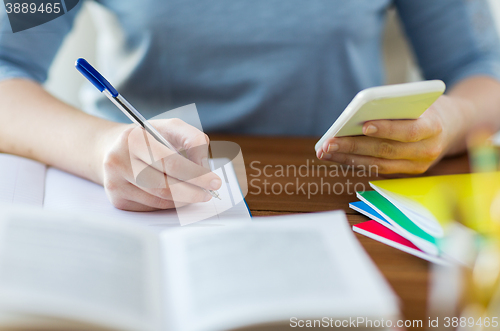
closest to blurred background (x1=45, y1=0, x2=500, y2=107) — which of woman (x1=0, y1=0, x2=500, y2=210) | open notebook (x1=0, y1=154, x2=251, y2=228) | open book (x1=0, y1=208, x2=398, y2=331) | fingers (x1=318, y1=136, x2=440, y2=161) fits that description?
woman (x1=0, y1=0, x2=500, y2=210)

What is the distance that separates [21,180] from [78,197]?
3.3 inches

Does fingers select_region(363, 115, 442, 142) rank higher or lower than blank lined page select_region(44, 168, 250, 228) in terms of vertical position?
higher

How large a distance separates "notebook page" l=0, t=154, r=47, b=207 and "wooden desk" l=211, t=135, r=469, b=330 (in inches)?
9.9

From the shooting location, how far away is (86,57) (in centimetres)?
131

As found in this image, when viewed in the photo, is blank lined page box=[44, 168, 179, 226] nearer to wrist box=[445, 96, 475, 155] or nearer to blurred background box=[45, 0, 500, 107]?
wrist box=[445, 96, 475, 155]

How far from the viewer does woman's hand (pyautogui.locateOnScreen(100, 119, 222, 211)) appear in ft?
1.31

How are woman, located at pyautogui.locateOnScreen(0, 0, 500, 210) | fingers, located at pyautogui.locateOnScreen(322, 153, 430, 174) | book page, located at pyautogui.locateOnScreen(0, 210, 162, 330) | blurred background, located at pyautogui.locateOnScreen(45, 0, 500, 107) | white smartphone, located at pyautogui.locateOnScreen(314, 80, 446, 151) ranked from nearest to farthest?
1. book page, located at pyautogui.locateOnScreen(0, 210, 162, 330)
2. white smartphone, located at pyautogui.locateOnScreen(314, 80, 446, 151)
3. fingers, located at pyautogui.locateOnScreen(322, 153, 430, 174)
4. woman, located at pyautogui.locateOnScreen(0, 0, 500, 210)
5. blurred background, located at pyautogui.locateOnScreen(45, 0, 500, 107)

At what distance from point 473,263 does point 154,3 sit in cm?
63

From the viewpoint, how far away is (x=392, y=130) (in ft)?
1.52

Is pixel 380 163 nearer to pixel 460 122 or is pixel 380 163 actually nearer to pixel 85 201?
pixel 460 122

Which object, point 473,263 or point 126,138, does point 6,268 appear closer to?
point 126,138

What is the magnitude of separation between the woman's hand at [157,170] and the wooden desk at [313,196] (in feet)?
0.27

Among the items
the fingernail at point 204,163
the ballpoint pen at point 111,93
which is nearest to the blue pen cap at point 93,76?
the ballpoint pen at point 111,93

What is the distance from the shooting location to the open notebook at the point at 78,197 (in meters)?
0.42
